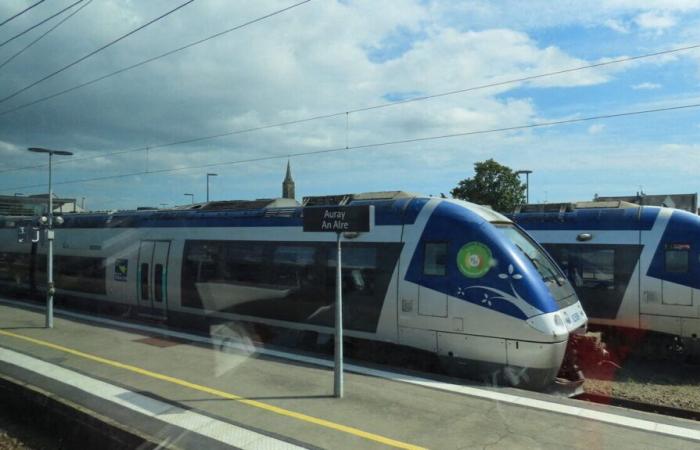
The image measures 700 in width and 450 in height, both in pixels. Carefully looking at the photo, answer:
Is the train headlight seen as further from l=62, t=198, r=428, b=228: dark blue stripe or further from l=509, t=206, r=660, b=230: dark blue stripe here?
l=509, t=206, r=660, b=230: dark blue stripe

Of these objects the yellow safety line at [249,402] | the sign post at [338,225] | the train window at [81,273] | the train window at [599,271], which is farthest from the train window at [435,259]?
the train window at [81,273]

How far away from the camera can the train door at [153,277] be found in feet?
44.3

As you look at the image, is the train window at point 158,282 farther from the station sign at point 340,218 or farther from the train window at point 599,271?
the train window at point 599,271

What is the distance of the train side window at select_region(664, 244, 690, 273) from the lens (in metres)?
10.7

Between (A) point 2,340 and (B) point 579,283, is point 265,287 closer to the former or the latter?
(A) point 2,340

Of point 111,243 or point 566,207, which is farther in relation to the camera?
point 111,243

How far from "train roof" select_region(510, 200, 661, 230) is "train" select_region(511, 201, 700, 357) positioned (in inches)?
0.7

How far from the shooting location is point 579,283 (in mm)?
11797

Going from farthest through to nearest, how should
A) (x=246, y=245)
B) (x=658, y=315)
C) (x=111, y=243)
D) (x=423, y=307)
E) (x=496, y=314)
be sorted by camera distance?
(x=111, y=243) < (x=246, y=245) < (x=658, y=315) < (x=423, y=307) < (x=496, y=314)

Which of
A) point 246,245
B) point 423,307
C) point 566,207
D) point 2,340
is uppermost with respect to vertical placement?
point 566,207

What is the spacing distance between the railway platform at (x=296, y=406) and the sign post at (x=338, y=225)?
1.58 feet

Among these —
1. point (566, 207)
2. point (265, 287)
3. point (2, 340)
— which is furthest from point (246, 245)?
point (566, 207)

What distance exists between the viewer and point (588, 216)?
11.9 metres

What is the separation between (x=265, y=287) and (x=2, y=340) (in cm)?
526
